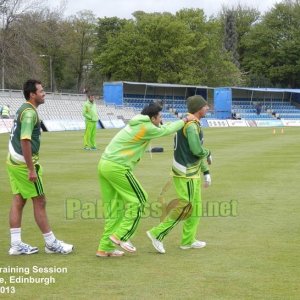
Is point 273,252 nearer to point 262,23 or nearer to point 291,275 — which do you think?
point 291,275

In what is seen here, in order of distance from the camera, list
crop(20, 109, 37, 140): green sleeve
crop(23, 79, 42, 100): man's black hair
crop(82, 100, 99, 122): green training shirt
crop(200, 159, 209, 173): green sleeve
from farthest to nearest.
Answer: crop(82, 100, 99, 122): green training shirt, crop(200, 159, 209, 173): green sleeve, crop(23, 79, 42, 100): man's black hair, crop(20, 109, 37, 140): green sleeve

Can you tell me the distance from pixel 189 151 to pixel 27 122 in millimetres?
1937

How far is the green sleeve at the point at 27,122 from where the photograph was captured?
22.2 feet

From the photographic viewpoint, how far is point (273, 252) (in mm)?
7230

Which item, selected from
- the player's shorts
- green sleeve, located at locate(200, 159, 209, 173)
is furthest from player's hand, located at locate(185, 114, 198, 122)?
the player's shorts

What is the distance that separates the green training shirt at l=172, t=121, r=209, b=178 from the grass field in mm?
964

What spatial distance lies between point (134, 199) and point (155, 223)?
2165mm

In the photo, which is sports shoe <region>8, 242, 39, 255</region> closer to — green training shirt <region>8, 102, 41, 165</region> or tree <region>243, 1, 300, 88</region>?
green training shirt <region>8, 102, 41, 165</region>

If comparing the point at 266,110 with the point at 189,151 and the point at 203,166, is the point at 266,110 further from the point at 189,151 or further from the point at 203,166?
the point at 189,151

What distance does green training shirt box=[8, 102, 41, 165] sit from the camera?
6793 millimetres

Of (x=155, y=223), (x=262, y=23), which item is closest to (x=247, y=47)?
(x=262, y=23)

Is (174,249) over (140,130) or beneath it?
beneath

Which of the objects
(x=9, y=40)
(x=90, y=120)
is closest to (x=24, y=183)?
(x=90, y=120)

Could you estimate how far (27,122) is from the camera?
22.3 ft
